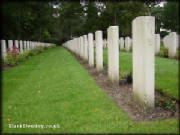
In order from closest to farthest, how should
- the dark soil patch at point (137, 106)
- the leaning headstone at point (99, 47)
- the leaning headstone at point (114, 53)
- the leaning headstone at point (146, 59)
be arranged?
the dark soil patch at point (137, 106), the leaning headstone at point (146, 59), the leaning headstone at point (114, 53), the leaning headstone at point (99, 47)

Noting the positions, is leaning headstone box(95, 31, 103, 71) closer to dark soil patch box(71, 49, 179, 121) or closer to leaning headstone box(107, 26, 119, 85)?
leaning headstone box(107, 26, 119, 85)

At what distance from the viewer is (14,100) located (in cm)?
450

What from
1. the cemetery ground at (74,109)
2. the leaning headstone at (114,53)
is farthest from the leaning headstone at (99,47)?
the cemetery ground at (74,109)

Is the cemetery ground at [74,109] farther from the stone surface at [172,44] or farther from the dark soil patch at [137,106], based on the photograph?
the stone surface at [172,44]

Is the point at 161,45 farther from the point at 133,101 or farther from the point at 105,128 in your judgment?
the point at 105,128

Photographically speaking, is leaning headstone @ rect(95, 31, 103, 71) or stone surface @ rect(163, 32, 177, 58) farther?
leaning headstone @ rect(95, 31, 103, 71)

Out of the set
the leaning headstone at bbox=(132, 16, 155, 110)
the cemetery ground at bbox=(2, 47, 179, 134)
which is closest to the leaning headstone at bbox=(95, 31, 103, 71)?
the cemetery ground at bbox=(2, 47, 179, 134)

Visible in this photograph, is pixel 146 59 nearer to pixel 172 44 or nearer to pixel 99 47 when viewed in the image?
pixel 99 47

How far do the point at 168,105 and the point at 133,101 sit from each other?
774 millimetres

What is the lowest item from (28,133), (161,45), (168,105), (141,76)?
(28,133)

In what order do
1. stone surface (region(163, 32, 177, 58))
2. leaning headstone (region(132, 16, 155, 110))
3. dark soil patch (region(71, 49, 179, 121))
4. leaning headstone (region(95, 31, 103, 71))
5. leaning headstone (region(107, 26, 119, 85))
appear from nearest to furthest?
dark soil patch (region(71, 49, 179, 121)) < leaning headstone (region(132, 16, 155, 110)) < leaning headstone (region(107, 26, 119, 85)) < stone surface (region(163, 32, 177, 58)) < leaning headstone (region(95, 31, 103, 71))

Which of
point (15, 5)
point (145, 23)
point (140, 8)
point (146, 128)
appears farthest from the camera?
point (140, 8)

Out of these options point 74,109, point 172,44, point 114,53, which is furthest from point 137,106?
point 172,44

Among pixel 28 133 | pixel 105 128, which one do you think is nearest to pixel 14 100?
pixel 28 133
